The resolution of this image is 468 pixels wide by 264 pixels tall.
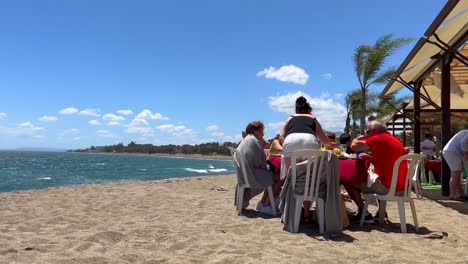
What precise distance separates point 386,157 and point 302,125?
93 cm

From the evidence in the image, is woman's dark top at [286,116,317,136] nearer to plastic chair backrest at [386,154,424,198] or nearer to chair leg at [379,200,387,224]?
plastic chair backrest at [386,154,424,198]

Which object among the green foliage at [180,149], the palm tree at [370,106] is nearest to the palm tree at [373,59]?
the palm tree at [370,106]

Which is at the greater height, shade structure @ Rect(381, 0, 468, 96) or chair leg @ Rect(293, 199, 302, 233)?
shade structure @ Rect(381, 0, 468, 96)

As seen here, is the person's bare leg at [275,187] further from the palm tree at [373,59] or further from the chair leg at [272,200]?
the palm tree at [373,59]

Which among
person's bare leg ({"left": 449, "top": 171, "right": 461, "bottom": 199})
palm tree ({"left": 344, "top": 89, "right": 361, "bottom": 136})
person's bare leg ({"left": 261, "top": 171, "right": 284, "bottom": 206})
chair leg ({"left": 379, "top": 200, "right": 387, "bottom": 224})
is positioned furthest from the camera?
palm tree ({"left": 344, "top": 89, "right": 361, "bottom": 136})

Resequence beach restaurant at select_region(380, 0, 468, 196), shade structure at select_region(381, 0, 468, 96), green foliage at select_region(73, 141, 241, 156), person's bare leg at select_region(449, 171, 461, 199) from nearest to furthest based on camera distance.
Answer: shade structure at select_region(381, 0, 468, 96) < beach restaurant at select_region(380, 0, 468, 196) < person's bare leg at select_region(449, 171, 461, 199) < green foliage at select_region(73, 141, 241, 156)

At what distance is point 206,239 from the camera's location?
375 cm

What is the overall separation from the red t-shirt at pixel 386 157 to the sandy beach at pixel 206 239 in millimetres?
534

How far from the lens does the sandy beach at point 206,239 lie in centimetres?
320

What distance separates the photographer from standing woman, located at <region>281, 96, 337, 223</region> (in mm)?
4477

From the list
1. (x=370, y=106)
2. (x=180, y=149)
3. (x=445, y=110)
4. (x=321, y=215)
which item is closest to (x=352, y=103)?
(x=370, y=106)

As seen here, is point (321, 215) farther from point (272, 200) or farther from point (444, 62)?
point (444, 62)

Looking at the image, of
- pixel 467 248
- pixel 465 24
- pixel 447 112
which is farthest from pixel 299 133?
pixel 447 112

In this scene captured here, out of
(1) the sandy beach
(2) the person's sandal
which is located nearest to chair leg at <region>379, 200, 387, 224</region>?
(1) the sandy beach
